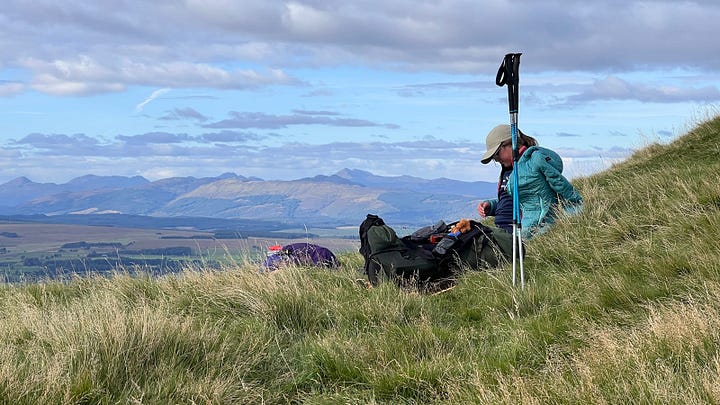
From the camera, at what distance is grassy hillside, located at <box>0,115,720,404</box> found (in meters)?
3.92

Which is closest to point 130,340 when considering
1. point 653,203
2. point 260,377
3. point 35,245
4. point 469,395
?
point 260,377

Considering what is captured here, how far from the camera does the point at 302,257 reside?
9.21 metres

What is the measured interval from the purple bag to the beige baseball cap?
249 centimetres

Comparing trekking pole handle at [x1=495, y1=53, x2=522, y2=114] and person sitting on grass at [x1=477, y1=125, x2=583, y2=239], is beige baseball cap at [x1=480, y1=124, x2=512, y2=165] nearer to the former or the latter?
person sitting on grass at [x1=477, y1=125, x2=583, y2=239]

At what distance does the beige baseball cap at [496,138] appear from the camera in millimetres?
8922

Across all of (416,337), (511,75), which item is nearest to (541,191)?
(511,75)

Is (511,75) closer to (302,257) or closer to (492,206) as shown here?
(492,206)

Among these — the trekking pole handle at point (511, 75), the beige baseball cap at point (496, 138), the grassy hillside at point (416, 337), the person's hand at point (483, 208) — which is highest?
the trekking pole handle at point (511, 75)

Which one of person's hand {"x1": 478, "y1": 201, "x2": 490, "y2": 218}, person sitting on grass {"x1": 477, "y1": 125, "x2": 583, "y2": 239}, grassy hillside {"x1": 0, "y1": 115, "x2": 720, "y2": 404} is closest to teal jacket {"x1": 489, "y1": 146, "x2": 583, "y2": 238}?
person sitting on grass {"x1": 477, "y1": 125, "x2": 583, "y2": 239}

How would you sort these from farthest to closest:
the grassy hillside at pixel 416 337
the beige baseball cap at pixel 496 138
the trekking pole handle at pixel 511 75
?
the beige baseball cap at pixel 496 138 < the trekking pole handle at pixel 511 75 < the grassy hillside at pixel 416 337

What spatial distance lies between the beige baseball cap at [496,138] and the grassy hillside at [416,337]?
162 cm

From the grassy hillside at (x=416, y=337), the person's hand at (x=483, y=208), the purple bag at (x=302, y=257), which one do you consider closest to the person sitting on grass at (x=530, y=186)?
the person's hand at (x=483, y=208)

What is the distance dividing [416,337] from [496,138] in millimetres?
4350

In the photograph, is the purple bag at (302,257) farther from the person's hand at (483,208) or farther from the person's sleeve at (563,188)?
the person's sleeve at (563,188)
